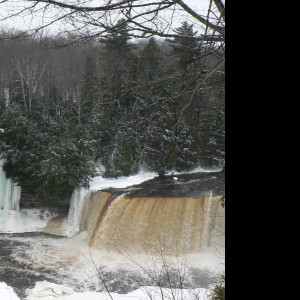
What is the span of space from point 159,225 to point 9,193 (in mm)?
7402

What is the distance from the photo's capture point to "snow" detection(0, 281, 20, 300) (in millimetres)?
7125

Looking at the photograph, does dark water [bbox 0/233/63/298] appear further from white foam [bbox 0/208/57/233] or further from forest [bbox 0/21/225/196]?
forest [bbox 0/21/225/196]

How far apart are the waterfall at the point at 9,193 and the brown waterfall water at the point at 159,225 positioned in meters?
4.95

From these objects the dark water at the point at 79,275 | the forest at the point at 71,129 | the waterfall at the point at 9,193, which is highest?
the forest at the point at 71,129

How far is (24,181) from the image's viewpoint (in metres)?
13.9

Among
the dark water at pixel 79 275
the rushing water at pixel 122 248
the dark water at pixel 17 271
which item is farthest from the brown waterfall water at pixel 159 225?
the dark water at pixel 17 271

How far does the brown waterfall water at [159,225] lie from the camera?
999cm

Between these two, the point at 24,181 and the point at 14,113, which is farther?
the point at 14,113

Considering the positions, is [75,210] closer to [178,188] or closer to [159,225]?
[178,188]

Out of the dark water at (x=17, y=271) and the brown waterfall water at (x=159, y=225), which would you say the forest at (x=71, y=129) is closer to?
the brown waterfall water at (x=159, y=225)

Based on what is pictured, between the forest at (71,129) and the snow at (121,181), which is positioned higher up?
the forest at (71,129)
